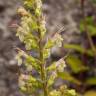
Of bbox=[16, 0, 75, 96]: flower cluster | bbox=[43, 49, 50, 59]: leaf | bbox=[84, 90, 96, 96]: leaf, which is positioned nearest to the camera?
bbox=[16, 0, 75, 96]: flower cluster

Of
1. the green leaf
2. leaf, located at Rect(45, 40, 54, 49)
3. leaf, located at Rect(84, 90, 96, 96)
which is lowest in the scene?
leaf, located at Rect(84, 90, 96, 96)

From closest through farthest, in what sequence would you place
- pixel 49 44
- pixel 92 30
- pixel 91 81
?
pixel 49 44 → pixel 91 81 → pixel 92 30


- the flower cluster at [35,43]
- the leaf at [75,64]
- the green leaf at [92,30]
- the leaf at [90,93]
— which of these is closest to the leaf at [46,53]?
the flower cluster at [35,43]

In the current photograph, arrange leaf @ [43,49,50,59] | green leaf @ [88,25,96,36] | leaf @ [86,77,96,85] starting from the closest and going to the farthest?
1. leaf @ [43,49,50,59]
2. leaf @ [86,77,96,85]
3. green leaf @ [88,25,96,36]

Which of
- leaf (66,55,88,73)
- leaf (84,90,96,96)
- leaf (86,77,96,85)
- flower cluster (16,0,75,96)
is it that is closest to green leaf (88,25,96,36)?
leaf (66,55,88,73)

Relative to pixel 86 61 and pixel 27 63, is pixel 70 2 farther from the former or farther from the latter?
pixel 27 63

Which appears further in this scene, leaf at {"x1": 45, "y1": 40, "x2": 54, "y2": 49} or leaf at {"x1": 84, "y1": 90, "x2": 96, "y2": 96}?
leaf at {"x1": 84, "y1": 90, "x2": 96, "y2": 96}

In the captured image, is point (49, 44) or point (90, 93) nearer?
point (49, 44)

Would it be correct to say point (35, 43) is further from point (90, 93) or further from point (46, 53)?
point (90, 93)

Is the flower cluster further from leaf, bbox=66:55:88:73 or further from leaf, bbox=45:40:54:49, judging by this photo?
leaf, bbox=66:55:88:73

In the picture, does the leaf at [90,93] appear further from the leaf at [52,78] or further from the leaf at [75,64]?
the leaf at [52,78]

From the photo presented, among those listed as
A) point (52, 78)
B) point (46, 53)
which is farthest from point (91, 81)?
point (46, 53)

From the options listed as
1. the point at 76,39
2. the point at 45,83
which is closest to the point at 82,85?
the point at 76,39
